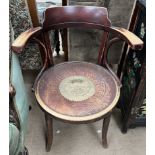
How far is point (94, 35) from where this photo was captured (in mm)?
1474

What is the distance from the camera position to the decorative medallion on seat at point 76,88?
1.15 metres

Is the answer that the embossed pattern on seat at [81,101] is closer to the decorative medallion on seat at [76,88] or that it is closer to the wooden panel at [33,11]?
the decorative medallion on seat at [76,88]

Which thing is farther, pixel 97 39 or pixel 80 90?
pixel 97 39

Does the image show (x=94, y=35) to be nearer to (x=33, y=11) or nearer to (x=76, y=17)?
(x=76, y=17)

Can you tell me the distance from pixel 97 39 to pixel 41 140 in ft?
2.81

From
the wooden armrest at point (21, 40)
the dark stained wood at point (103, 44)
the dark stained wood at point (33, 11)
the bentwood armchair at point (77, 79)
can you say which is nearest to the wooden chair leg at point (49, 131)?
the bentwood armchair at point (77, 79)

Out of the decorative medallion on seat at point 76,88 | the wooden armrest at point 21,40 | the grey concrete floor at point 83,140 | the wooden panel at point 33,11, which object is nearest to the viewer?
the wooden armrest at point 21,40

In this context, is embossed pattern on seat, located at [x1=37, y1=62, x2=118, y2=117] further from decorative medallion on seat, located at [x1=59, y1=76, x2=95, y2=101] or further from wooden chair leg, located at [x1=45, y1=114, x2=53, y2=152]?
wooden chair leg, located at [x1=45, y1=114, x2=53, y2=152]

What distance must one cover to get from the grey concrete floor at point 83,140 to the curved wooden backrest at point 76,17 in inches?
30.5

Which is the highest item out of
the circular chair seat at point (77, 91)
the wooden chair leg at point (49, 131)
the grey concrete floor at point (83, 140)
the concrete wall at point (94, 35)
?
the concrete wall at point (94, 35)

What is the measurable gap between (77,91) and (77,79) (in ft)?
0.35

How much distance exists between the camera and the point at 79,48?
1.52 meters
